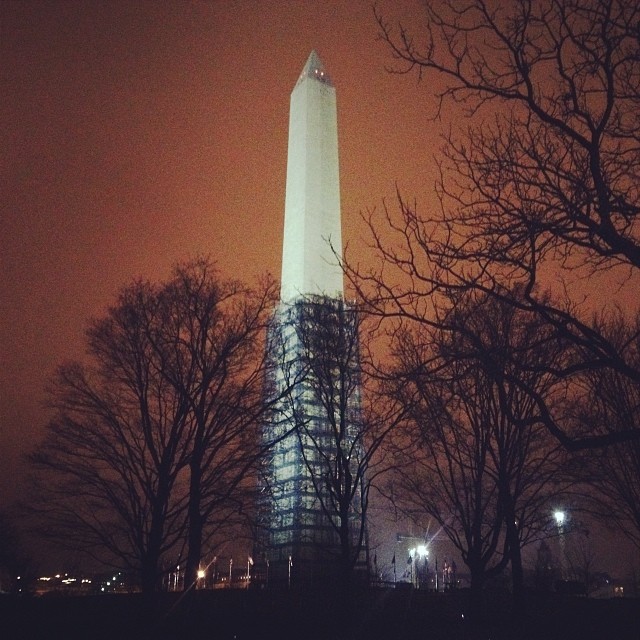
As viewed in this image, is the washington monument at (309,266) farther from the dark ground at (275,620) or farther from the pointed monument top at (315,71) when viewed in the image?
the dark ground at (275,620)

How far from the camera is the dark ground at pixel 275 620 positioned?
1509 cm

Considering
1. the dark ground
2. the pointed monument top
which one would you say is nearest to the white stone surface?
the pointed monument top

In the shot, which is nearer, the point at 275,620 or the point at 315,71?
the point at 275,620

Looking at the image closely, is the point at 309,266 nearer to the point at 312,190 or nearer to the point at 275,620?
the point at 312,190

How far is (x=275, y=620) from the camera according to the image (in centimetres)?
1755

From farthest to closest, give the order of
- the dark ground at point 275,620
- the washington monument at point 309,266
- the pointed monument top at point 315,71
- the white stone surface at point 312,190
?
the pointed monument top at point 315,71 < the white stone surface at point 312,190 < the washington monument at point 309,266 < the dark ground at point 275,620

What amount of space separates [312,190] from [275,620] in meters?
57.8

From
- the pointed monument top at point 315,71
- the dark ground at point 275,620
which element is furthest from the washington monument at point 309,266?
the dark ground at point 275,620

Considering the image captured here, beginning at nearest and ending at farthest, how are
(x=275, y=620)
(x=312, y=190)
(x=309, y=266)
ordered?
1. (x=275, y=620)
2. (x=309, y=266)
3. (x=312, y=190)

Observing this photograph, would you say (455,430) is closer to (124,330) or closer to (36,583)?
(124,330)

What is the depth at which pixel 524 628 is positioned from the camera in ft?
55.6

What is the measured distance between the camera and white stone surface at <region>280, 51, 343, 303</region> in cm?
6462

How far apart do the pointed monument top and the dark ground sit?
238 feet

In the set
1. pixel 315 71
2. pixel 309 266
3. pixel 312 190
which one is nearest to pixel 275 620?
pixel 309 266
